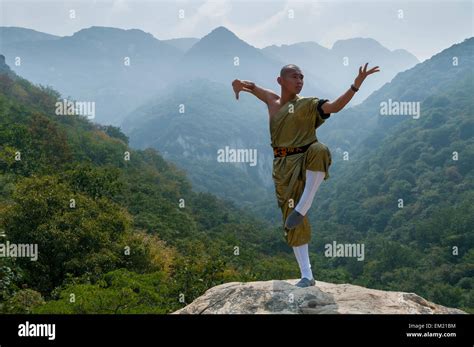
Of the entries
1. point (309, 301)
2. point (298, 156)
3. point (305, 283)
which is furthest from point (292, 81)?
point (309, 301)

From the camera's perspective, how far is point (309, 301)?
4.79 m

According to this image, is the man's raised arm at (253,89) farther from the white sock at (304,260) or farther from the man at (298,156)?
the white sock at (304,260)

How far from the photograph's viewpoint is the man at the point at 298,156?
16.4 feet

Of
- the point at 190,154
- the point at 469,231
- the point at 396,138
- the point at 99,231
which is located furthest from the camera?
the point at 190,154

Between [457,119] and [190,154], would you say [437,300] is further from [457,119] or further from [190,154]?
[190,154]

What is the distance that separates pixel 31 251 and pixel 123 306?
4740 millimetres

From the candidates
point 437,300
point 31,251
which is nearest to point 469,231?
point 437,300

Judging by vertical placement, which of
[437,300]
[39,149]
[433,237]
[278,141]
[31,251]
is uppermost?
[39,149]

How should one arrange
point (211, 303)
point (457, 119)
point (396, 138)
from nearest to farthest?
point (211, 303) → point (457, 119) → point (396, 138)

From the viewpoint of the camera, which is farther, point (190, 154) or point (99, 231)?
point (190, 154)

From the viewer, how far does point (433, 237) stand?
42469 mm

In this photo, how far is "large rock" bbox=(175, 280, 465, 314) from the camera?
4.63m

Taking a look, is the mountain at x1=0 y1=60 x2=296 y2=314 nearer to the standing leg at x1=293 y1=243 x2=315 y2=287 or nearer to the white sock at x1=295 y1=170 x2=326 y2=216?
the standing leg at x1=293 y1=243 x2=315 y2=287

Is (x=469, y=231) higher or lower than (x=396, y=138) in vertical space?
lower
